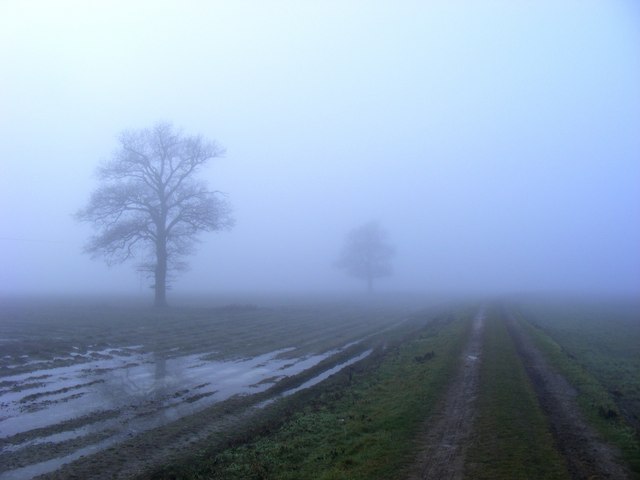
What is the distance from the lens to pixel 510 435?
355 inches

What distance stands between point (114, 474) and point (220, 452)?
6.03 ft

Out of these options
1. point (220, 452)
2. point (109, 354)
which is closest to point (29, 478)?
point (220, 452)

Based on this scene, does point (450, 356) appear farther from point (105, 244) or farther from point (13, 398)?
point (105, 244)

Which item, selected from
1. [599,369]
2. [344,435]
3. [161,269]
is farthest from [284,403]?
[161,269]

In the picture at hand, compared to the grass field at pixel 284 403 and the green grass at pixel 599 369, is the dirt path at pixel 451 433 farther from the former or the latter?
the green grass at pixel 599 369

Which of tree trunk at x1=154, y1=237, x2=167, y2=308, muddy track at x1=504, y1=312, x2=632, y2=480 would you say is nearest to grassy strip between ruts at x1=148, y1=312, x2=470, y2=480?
muddy track at x1=504, y1=312, x2=632, y2=480

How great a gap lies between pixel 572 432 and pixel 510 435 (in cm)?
146

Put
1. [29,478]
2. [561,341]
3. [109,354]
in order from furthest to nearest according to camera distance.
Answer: [561,341]
[109,354]
[29,478]

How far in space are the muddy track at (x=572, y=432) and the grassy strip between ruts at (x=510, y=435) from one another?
0.66ft

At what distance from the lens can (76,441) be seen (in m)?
9.22

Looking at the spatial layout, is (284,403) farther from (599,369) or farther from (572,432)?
(599,369)

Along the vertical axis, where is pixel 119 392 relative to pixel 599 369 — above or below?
above

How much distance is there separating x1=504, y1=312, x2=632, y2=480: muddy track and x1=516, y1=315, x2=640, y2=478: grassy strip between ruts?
0.64 feet

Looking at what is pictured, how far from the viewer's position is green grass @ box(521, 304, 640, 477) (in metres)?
9.45
